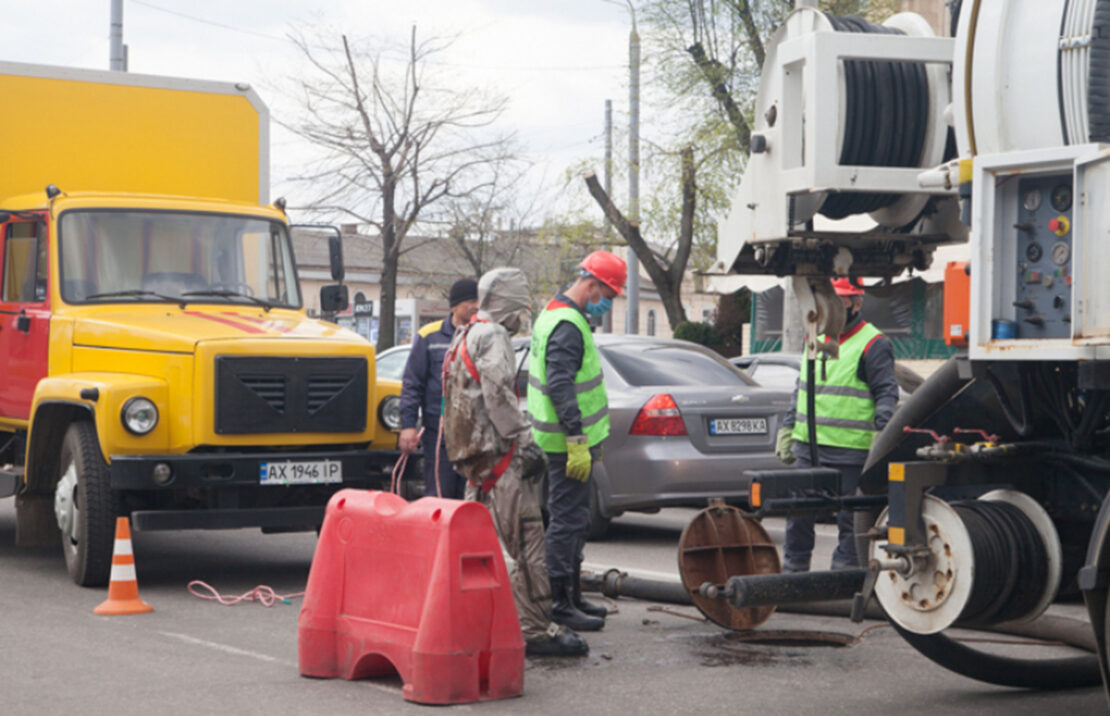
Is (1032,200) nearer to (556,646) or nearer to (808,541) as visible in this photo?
(556,646)

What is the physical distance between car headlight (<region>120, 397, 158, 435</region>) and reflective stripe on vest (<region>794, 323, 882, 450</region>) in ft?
12.5

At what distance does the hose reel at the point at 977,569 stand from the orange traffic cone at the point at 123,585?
456cm

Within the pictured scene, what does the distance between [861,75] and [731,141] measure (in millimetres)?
19834

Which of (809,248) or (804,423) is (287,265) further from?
(809,248)

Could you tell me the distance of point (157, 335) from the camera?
9.08 metres

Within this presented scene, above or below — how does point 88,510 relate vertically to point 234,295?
below

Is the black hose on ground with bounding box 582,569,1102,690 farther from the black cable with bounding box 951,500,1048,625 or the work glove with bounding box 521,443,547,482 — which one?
the work glove with bounding box 521,443,547,482

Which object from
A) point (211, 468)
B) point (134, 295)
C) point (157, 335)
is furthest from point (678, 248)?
point (211, 468)

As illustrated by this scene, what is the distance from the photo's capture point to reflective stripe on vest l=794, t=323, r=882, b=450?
26.4 ft

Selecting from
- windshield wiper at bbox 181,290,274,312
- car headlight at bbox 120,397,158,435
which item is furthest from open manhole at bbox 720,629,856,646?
windshield wiper at bbox 181,290,274,312

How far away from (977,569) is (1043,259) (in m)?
1.07

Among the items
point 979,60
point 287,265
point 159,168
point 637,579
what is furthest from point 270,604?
point 979,60

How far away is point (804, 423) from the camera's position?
25.6 ft

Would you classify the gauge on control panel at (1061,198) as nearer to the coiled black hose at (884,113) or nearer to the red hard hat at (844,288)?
the coiled black hose at (884,113)
